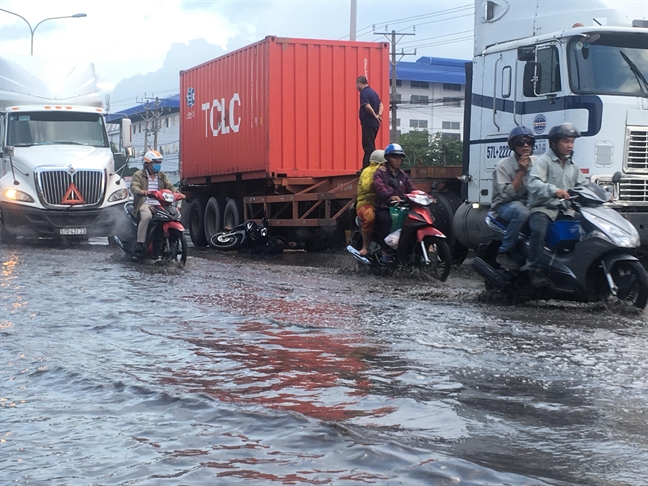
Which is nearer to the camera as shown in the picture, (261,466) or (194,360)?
(261,466)

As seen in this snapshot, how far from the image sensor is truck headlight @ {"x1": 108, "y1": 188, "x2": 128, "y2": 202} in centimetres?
1730

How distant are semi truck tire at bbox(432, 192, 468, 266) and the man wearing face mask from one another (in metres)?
3.79

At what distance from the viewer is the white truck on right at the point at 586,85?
10836mm

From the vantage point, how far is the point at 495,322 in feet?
23.5

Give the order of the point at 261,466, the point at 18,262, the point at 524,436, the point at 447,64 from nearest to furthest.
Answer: the point at 261,466 < the point at 524,436 < the point at 18,262 < the point at 447,64

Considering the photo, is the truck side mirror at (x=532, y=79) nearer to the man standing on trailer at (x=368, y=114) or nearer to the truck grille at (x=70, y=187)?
the man standing on trailer at (x=368, y=114)

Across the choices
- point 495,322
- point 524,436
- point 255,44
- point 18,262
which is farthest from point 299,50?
point 524,436

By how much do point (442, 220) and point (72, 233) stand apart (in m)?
7.14

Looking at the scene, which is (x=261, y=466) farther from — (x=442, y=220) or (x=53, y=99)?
(x=53, y=99)

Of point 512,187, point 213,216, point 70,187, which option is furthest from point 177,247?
point 213,216

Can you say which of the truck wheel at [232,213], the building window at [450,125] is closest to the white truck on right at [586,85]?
the truck wheel at [232,213]

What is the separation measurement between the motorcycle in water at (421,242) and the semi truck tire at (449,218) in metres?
2.73

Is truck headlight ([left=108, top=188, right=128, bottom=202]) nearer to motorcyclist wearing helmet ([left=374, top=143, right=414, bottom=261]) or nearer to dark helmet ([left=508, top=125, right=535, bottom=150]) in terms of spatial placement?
motorcyclist wearing helmet ([left=374, top=143, right=414, bottom=261])

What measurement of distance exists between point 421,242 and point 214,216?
9886 millimetres
